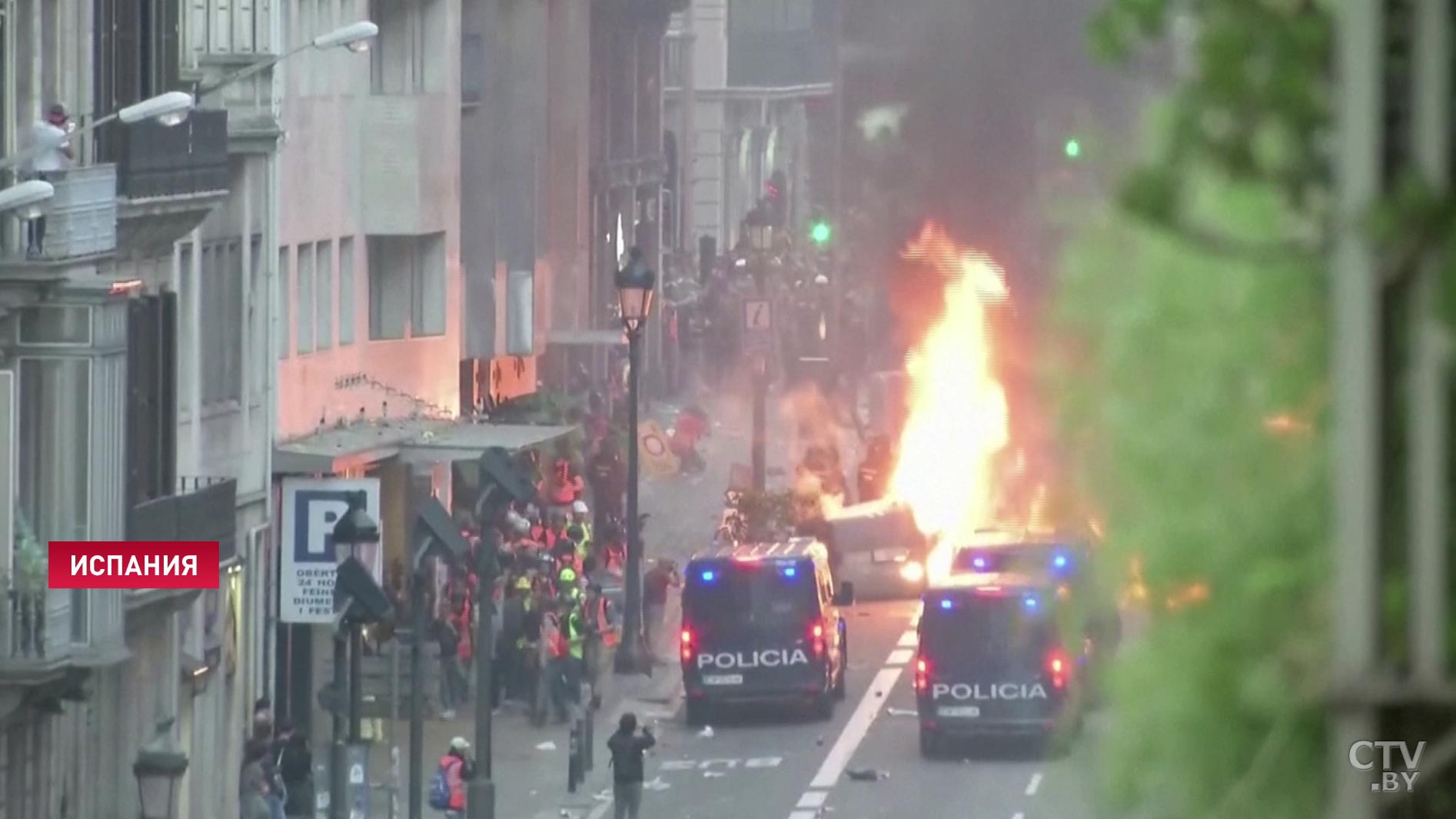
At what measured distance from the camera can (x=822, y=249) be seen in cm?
6359

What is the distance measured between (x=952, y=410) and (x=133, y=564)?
28117 millimetres

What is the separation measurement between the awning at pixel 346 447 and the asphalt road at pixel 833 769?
4380mm

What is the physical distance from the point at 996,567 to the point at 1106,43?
30.3 meters

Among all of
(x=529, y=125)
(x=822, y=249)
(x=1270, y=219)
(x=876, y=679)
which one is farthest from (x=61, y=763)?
(x=822, y=249)

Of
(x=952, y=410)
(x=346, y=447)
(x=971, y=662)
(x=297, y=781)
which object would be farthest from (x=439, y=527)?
(x=952, y=410)

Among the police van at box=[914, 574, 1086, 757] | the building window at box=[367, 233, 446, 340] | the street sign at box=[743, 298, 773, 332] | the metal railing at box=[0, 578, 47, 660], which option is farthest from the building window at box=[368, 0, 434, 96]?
the metal railing at box=[0, 578, 47, 660]

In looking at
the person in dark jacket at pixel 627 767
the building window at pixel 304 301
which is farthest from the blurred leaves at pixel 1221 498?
the building window at pixel 304 301

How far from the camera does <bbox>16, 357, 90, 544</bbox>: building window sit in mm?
24234

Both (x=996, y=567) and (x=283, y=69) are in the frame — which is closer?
(x=996, y=567)

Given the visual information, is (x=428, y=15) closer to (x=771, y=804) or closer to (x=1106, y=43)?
(x=771, y=804)

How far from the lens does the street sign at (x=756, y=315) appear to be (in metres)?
49.0

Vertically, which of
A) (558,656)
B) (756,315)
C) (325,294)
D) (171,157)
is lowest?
(558,656)

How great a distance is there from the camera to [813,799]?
98.2ft

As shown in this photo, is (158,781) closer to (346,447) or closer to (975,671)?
(975,671)
